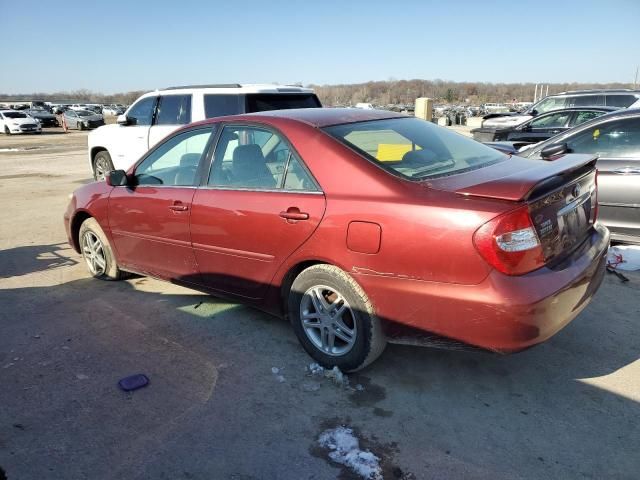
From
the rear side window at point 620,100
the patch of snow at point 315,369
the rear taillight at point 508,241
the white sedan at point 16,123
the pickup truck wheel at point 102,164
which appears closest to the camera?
the rear taillight at point 508,241

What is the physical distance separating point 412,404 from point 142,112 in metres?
7.59

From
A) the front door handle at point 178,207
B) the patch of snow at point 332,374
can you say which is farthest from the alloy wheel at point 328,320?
the front door handle at point 178,207

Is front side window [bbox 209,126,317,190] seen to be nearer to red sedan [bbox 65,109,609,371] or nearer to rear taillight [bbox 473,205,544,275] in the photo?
red sedan [bbox 65,109,609,371]

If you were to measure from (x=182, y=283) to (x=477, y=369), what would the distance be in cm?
240

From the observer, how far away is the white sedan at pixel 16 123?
1257 inches

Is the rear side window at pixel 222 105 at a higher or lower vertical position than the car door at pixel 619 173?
higher

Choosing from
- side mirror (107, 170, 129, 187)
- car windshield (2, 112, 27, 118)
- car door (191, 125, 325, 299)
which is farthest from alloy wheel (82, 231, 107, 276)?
car windshield (2, 112, 27, 118)

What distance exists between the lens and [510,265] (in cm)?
255

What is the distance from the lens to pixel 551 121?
11109mm

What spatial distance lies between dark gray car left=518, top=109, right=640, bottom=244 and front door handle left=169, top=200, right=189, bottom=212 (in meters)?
3.48

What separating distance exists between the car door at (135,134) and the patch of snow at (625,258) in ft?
22.9

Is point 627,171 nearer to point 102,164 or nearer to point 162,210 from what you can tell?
point 162,210

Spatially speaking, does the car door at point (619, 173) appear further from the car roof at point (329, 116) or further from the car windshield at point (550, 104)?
the car windshield at point (550, 104)

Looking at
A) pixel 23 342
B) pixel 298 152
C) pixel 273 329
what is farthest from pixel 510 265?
pixel 23 342
